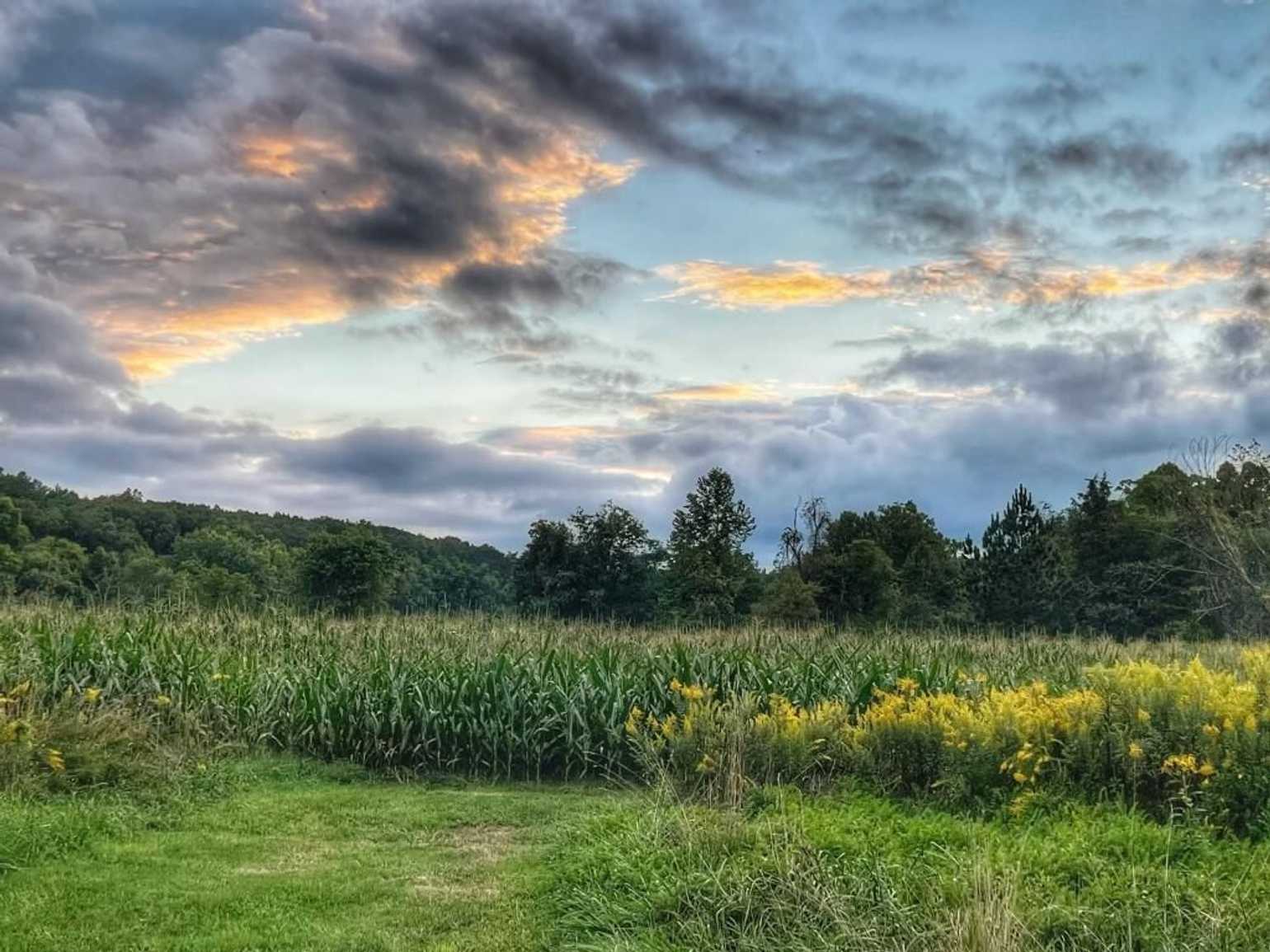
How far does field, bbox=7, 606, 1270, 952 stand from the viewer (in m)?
5.39

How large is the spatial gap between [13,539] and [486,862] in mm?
48541

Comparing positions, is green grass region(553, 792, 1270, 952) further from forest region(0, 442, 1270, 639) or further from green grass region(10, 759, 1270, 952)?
forest region(0, 442, 1270, 639)

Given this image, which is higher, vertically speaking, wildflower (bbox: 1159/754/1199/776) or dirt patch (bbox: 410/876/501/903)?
wildflower (bbox: 1159/754/1199/776)

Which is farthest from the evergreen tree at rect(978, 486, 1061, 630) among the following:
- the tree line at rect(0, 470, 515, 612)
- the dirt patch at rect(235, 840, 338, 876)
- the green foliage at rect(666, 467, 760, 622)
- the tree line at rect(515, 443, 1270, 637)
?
the dirt patch at rect(235, 840, 338, 876)

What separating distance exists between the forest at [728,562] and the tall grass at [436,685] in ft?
87.7

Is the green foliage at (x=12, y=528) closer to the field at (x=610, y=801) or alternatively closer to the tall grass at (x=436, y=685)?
the tall grass at (x=436, y=685)

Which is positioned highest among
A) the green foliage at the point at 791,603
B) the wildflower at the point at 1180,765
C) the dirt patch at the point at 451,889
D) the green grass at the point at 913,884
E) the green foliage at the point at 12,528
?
the green foliage at the point at 12,528

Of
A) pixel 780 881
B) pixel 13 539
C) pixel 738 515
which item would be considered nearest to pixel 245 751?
pixel 780 881

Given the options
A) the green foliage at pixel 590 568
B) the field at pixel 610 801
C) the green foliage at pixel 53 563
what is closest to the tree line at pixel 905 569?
the green foliage at pixel 590 568

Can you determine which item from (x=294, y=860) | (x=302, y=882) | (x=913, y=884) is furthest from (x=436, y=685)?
(x=913, y=884)

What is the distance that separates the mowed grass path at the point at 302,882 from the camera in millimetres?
5797

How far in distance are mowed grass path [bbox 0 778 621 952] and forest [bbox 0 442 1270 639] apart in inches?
1229

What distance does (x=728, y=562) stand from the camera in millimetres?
54469

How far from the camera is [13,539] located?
47.4 m
